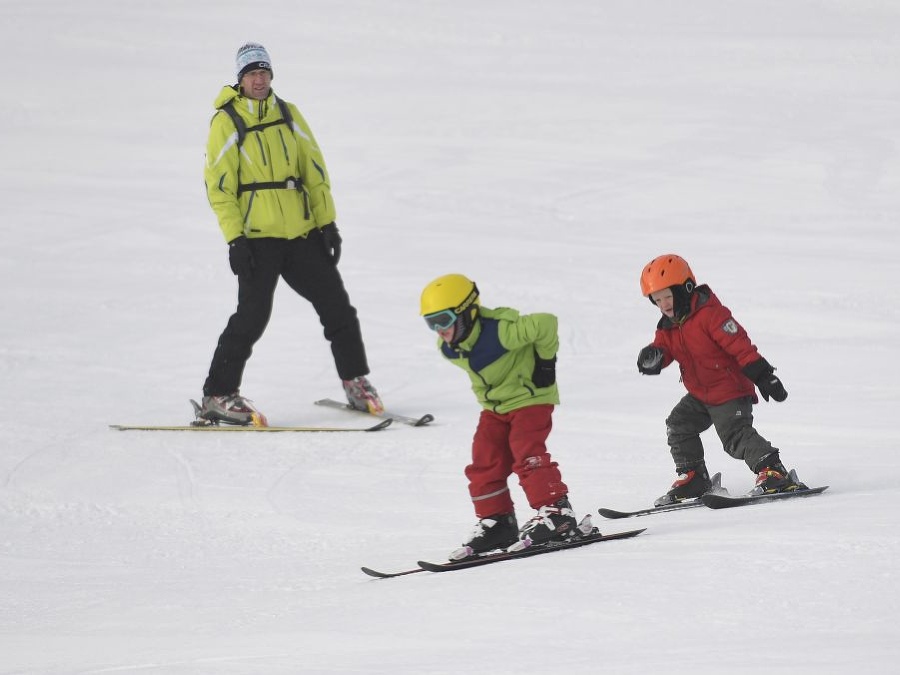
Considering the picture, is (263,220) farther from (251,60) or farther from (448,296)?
(448,296)

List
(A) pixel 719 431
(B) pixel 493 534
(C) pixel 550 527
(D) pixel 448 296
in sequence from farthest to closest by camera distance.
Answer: (A) pixel 719 431 → (B) pixel 493 534 → (C) pixel 550 527 → (D) pixel 448 296

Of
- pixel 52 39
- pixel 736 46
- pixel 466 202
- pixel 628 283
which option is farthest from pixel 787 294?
pixel 52 39

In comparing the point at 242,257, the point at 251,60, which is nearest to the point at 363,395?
the point at 242,257

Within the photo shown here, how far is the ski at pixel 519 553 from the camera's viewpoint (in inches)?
186

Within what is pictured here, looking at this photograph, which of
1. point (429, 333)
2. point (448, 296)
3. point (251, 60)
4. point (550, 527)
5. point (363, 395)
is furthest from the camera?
point (429, 333)

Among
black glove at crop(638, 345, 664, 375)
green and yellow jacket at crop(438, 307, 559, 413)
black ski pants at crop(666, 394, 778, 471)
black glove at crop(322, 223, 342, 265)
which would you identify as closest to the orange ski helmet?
black glove at crop(638, 345, 664, 375)

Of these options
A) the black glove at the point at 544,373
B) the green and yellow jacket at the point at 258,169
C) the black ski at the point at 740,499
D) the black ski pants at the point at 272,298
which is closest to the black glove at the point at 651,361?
the black ski at the point at 740,499

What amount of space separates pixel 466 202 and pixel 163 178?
3983mm

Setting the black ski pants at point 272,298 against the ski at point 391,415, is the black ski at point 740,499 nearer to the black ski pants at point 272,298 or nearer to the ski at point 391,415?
the ski at point 391,415

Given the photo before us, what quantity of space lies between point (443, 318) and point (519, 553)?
0.94 m

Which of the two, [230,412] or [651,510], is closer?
[651,510]

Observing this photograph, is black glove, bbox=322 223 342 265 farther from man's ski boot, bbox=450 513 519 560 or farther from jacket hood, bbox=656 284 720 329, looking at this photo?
man's ski boot, bbox=450 513 519 560

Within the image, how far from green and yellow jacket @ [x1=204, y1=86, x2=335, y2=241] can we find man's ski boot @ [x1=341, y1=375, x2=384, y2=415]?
3.35 feet

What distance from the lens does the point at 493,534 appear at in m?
5.10
